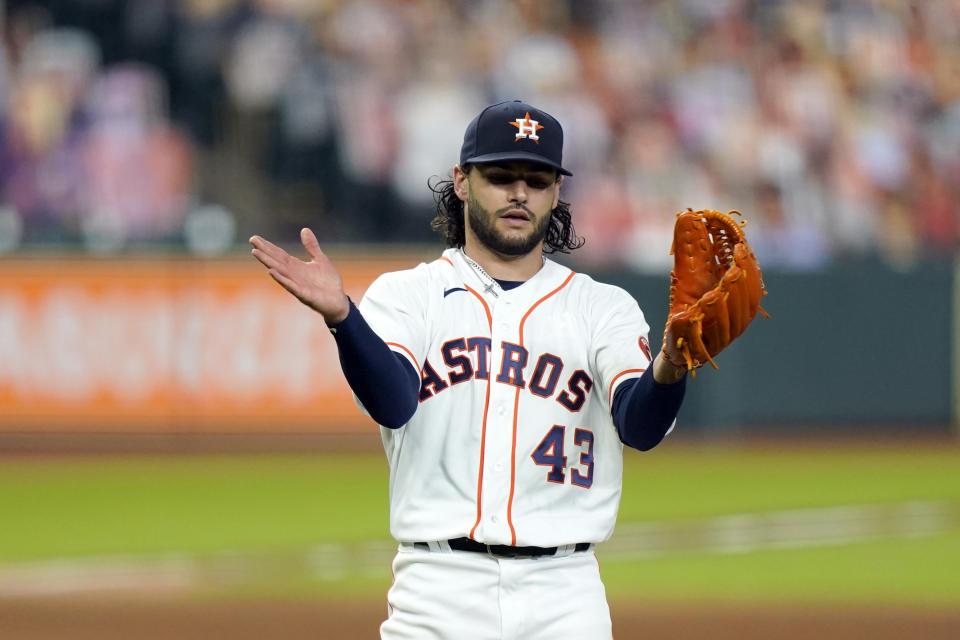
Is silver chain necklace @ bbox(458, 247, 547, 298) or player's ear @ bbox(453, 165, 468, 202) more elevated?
player's ear @ bbox(453, 165, 468, 202)

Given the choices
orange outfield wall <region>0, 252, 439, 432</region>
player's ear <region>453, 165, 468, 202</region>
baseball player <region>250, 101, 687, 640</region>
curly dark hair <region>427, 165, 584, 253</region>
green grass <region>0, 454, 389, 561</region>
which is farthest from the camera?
orange outfield wall <region>0, 252, 439, 432</region>

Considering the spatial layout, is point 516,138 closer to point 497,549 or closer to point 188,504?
point 497,549

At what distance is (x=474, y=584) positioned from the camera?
3471 mm

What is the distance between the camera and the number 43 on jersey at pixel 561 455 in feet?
11.5

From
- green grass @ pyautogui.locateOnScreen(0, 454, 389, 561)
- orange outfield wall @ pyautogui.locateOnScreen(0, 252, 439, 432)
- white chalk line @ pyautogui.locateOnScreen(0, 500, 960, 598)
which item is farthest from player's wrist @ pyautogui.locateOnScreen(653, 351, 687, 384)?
orange outfield wall @ pyautogui.locateOnScreen(0, 252, 439, 432)

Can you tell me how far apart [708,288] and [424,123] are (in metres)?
10.9

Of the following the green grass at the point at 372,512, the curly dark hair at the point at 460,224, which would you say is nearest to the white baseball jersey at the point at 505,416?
the curly dark hair at the point at 460,224

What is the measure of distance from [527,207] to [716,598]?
16.0 ft

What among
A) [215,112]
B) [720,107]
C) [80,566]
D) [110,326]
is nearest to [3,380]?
[110,326]

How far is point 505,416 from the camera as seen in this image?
3516 millimetres

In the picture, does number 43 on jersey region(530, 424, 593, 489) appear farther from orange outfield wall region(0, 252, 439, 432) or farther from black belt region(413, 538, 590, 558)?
orange outfield wall region(0, 252, 439, 432)

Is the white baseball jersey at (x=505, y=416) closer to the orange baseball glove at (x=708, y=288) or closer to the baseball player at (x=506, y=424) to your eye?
the baseball player at (x=506, y=424)

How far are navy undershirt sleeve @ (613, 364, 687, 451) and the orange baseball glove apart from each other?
81 millimetres

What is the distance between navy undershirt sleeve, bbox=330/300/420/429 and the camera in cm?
325
